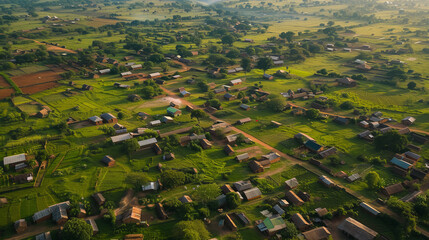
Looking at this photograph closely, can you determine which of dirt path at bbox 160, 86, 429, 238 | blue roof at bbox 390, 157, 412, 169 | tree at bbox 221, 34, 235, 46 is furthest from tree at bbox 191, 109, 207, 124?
tree at bbox 221, 34, 235, 46

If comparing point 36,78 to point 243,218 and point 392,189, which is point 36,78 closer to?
point 243,218

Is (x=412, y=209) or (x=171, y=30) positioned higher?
(x=171, y=30)

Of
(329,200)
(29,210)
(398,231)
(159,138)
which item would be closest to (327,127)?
(329,200)

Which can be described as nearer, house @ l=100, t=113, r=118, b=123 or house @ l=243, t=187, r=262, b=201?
house @ l=243, t=187, r=262, b=201

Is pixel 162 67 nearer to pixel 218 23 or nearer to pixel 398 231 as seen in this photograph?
pixel 398 231

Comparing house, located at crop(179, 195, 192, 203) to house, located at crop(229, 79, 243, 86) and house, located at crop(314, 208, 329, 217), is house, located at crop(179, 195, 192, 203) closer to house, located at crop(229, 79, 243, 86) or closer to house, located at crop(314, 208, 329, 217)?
house, located at crop(314, 208, 329, 217)

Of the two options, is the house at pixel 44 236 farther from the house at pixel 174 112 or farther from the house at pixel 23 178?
the house at pixel 174 112
